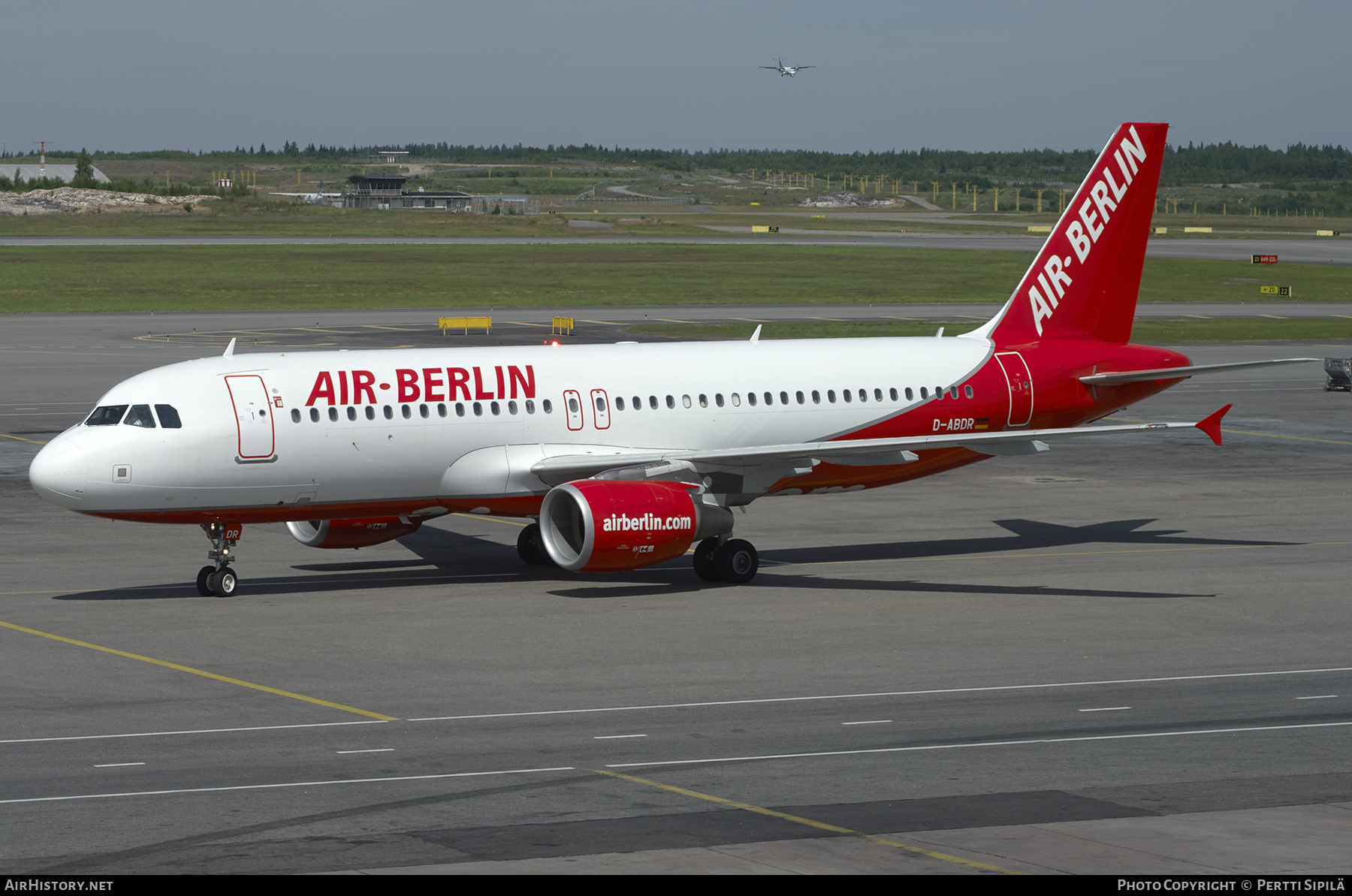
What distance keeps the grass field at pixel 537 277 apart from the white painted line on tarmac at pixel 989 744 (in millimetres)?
90143

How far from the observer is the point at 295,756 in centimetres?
2159

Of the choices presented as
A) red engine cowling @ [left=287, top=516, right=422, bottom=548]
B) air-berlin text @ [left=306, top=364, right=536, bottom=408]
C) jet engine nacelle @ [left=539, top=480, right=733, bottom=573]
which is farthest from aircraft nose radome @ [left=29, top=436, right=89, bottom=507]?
jet engine nacelle @ [left=539, top=480, right=733, bottom=573]

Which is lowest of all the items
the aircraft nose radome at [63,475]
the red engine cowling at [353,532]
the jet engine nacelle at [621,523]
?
the red engine cowling at [353,532]

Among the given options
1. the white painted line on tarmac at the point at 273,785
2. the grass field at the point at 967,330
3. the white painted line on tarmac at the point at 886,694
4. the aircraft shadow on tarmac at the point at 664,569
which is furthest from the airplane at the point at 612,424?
the grass field at the point at 967,330

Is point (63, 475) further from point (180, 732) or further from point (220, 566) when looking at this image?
point (180, 732)

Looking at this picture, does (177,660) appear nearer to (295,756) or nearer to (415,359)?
(295,756)

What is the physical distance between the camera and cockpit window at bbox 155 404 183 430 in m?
31.9

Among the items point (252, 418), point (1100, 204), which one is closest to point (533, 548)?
point (252, 418)

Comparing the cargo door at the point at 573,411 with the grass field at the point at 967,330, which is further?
the grass field at the point at 967,330

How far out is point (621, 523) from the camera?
31812 mm

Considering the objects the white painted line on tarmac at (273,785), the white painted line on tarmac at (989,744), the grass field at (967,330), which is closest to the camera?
the white painted line on tarmac at (273,785)

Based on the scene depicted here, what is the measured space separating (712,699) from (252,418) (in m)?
12.1

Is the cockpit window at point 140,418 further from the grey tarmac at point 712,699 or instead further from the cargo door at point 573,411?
the cargo door at point 573,411

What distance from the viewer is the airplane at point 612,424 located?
32094 millimetres
